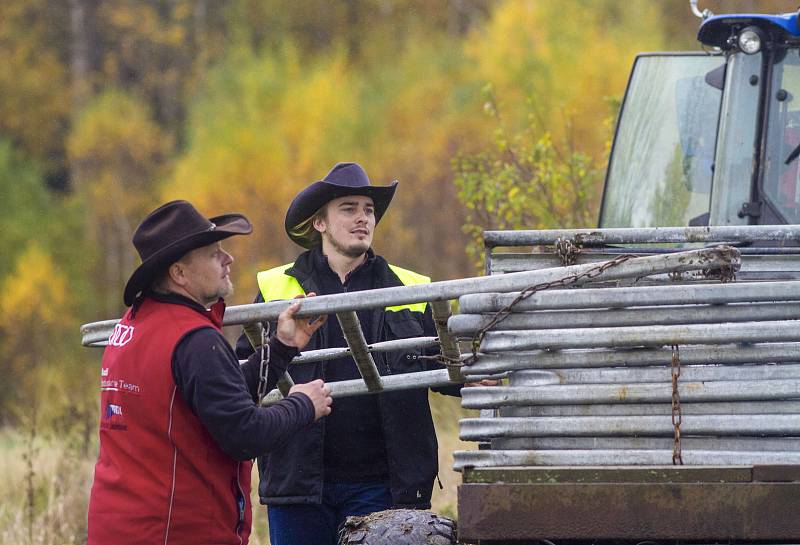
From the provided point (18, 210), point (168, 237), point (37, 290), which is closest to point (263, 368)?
point (168, 237)

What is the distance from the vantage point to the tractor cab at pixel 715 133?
21.0ft

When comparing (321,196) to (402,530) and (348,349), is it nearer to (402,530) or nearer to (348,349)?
(348,349)

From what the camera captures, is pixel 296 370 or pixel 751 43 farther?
pixel 751 43

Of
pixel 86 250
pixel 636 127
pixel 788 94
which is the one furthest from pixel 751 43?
pixel 86 250

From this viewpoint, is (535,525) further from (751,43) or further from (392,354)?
(751,43)

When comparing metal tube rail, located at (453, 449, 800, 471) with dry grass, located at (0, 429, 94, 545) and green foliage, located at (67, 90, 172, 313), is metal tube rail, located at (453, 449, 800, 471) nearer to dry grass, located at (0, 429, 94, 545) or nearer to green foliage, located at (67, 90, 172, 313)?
dry grass, located at (0, 429, 94, 545)

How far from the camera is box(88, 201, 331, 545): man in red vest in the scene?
4.17 m

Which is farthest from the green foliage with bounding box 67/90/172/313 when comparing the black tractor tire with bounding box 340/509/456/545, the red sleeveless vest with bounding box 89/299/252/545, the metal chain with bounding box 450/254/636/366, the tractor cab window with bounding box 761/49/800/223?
the metal chain with bounding box 450/254/636/366

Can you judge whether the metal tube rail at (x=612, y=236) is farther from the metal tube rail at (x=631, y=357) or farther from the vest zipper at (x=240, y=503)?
the vest zipper at (x=240, y=503)

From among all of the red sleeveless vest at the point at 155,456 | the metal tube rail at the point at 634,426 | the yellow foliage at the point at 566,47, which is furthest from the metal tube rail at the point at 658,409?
the yellow foliage at the point at 566,47

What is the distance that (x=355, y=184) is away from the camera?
5.59 meters

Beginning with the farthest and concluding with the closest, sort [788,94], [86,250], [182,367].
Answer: [86,250] < [788,94] < [182,367]

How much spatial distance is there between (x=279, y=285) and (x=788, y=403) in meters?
2.36

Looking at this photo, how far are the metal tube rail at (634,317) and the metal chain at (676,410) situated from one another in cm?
10
